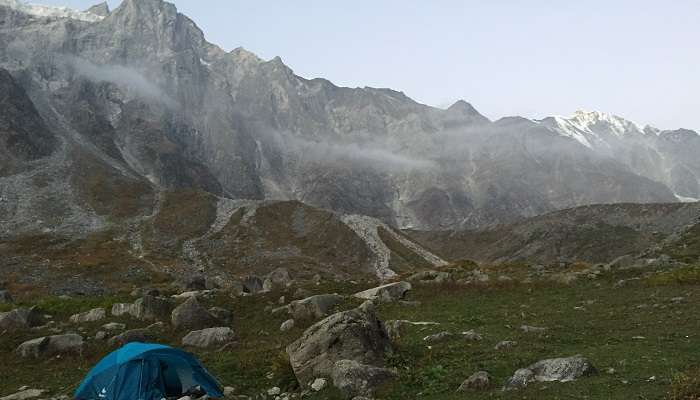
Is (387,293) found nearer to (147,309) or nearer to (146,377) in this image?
(147,309)

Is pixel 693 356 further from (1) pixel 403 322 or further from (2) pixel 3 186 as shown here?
(2) pixel 3 186

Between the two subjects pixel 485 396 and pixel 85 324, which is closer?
pixel 485 396

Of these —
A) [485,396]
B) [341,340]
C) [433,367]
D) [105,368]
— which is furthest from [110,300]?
[485,396]

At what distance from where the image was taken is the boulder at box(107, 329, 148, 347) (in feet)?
116

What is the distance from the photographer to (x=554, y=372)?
19719 millimetres

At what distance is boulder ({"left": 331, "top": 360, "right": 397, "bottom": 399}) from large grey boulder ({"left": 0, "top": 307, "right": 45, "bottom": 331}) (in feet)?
92.8

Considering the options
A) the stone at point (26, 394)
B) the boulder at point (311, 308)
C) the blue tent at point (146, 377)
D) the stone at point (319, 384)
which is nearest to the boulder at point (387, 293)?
the boulder at point (311, 308)

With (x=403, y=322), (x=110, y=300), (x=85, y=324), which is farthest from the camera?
(x=110, y=300)

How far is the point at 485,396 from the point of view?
18641 millimetres

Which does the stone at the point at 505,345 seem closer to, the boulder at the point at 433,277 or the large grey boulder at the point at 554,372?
the large grey boulder at the point at 554,372

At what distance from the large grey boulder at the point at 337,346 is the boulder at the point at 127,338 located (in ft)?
52.1

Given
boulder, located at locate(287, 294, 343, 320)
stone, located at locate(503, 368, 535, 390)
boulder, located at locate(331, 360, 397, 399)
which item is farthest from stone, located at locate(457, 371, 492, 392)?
boulder, located at locate(287, 294, 343, 320)

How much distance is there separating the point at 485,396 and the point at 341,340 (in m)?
7.16

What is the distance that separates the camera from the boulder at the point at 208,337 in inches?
1375
